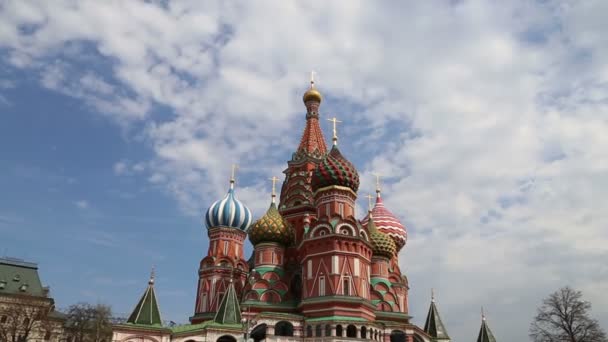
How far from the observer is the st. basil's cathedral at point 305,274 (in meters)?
32.3

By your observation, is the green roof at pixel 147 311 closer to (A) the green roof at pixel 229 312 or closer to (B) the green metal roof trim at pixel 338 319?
(A) the green roof at pixel 229 312

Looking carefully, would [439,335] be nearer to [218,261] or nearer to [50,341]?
[218,261]

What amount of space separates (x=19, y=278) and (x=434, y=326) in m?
38.5

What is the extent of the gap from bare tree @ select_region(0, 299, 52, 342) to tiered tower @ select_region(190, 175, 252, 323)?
11.9 metres

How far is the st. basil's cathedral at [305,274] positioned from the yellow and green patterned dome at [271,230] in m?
0.08

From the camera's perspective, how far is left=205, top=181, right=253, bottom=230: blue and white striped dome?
148 ft

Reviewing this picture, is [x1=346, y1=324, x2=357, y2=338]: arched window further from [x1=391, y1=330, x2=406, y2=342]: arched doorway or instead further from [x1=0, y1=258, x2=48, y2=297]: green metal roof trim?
[x1=0, y1=258, x2=48, y2=297]: green metal roof trim

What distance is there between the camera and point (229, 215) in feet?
148

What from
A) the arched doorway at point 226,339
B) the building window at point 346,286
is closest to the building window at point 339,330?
the building window at point 346,286

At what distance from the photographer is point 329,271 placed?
112 feet

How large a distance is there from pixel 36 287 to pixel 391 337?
33.8 metres

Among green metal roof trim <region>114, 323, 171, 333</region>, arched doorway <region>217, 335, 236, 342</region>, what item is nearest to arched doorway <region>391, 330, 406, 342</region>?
arched doorway <region>217, 335, 236, 342</region>

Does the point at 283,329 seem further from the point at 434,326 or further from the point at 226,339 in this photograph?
the point at 434,326

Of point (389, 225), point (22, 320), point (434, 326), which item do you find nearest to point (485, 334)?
point (434, 326)
